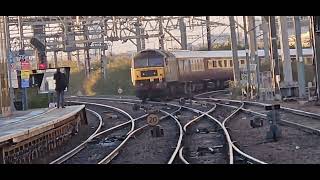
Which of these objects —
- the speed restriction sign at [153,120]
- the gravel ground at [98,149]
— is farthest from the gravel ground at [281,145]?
the gravel ground at [98,149]

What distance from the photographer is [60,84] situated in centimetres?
1288

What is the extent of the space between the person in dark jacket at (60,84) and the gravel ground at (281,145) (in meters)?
3.87

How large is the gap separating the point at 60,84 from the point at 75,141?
217 cm

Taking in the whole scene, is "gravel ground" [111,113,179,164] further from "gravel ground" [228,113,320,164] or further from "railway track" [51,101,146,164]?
"gravel ground" [228,113,320,164]

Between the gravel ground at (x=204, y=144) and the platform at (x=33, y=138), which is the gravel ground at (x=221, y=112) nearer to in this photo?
the gravel ground at (x=204, y=144)

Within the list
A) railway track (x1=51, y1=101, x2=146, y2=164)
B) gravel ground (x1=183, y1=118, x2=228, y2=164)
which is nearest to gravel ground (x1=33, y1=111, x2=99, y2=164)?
railway track (x1=51, y1=101, x2=146, y2=164)

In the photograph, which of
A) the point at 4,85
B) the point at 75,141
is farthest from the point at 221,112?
the point at 4,85

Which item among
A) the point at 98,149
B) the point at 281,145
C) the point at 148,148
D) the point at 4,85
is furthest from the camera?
the point at 4,85

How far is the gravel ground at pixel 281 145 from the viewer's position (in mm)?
7934

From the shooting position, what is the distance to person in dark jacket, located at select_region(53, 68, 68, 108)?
12.6 m

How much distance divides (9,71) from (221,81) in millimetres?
12192

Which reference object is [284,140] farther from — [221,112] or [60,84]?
[221,112]
